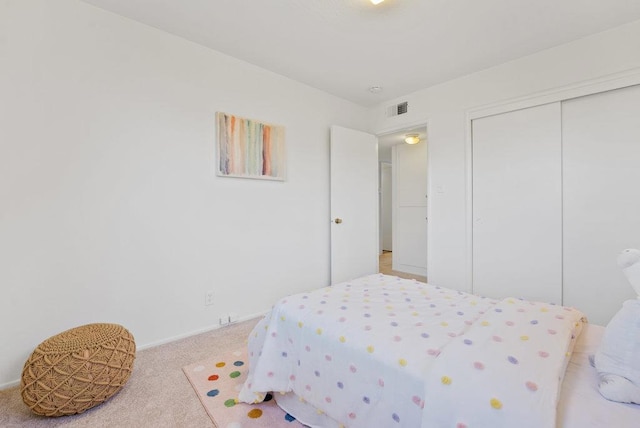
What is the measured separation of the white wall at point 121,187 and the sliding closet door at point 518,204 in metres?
2.02

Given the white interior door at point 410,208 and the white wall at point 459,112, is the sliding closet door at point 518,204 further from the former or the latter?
the white interior door at point 410,208

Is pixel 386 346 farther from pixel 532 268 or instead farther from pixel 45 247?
pixel 532 268

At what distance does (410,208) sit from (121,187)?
13.1 feet

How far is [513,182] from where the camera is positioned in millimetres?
2756

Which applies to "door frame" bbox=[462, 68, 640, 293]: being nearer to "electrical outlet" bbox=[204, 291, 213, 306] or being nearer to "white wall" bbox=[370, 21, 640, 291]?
"white wall" bbox=[370, 21, 640, 291]

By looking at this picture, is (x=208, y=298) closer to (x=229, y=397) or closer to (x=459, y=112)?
(x=229, y=397)

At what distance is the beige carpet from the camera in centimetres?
144

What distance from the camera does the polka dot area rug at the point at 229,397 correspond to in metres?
1.43

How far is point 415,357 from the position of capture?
105 cm

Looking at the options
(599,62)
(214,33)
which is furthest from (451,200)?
(214,33)

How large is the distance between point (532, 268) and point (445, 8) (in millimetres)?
2273

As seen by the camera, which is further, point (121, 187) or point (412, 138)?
point (412, 138)

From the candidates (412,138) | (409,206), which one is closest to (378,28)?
(412,138)

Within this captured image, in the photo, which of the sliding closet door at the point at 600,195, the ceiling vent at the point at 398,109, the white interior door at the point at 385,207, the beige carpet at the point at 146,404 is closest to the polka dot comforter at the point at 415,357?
the beige carpet at the point at 146,404
